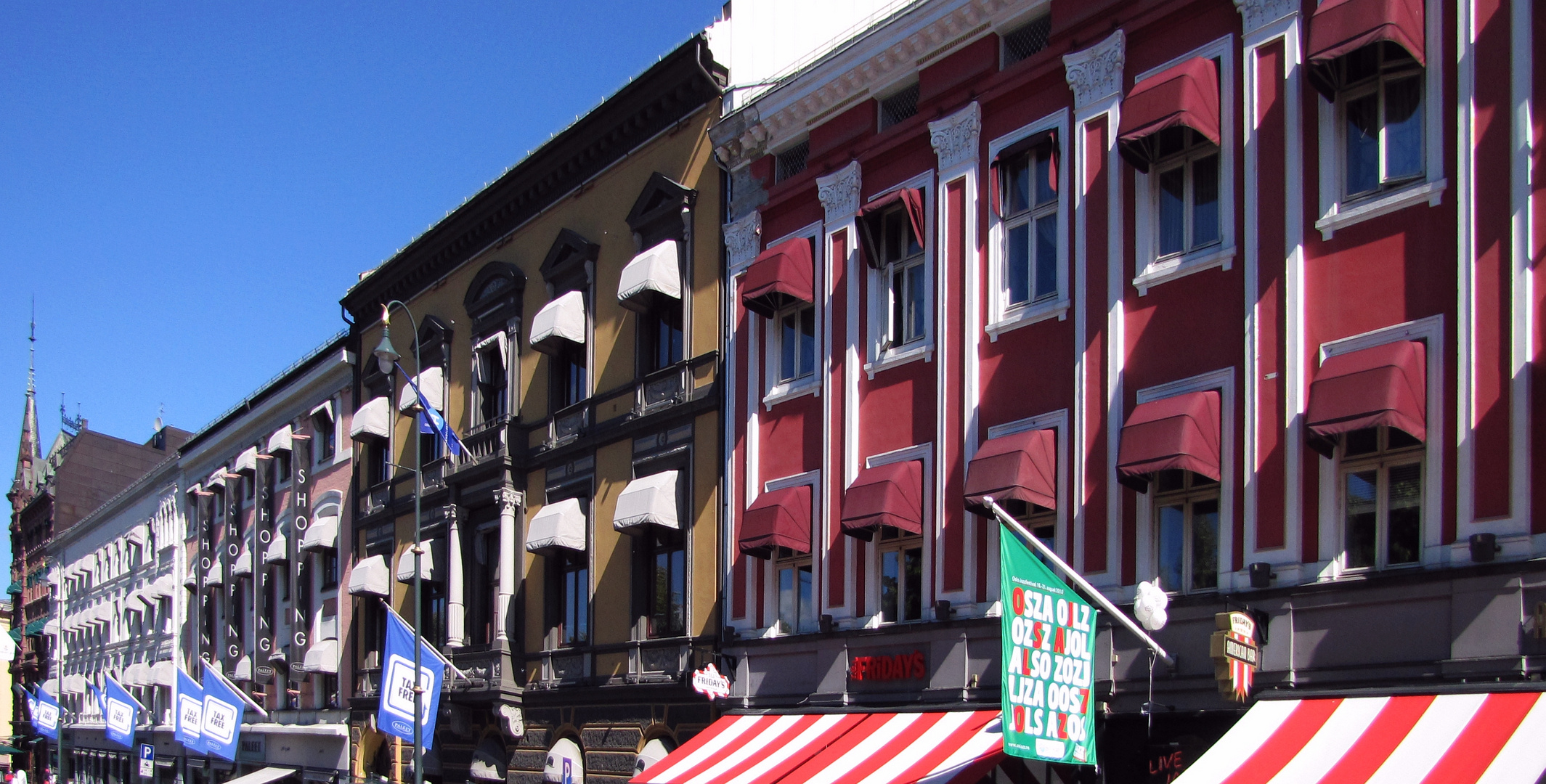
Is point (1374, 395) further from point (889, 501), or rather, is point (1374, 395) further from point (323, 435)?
point (323, 435)

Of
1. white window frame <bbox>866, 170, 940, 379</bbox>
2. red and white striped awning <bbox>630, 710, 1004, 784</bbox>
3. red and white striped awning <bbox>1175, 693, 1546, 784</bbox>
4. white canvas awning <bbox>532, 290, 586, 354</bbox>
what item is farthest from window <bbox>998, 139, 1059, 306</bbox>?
white canvas awning <bbox>532, 290, 586, 354</bbox>

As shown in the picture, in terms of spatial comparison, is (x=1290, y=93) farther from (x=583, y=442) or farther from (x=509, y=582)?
(x=509, y=582)

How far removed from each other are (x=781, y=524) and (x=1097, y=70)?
24.2 feet

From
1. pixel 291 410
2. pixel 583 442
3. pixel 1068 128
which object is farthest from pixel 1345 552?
pixel 291 410

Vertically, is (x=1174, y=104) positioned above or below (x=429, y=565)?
above

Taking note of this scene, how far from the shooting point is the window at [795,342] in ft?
67.9

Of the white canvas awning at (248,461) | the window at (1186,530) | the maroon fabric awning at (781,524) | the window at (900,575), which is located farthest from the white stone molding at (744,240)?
the white canvas awning at (248,461)

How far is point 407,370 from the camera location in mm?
32688

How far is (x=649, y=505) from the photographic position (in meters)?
22.5

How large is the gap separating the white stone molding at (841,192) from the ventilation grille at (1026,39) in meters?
2.90

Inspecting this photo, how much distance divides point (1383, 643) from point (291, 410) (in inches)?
1361

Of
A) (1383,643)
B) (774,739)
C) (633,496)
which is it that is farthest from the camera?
(633,496)

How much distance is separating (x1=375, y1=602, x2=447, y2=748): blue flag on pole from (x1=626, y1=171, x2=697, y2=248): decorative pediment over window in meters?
8.00

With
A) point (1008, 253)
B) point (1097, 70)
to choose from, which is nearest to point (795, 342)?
point (1008, 253)
